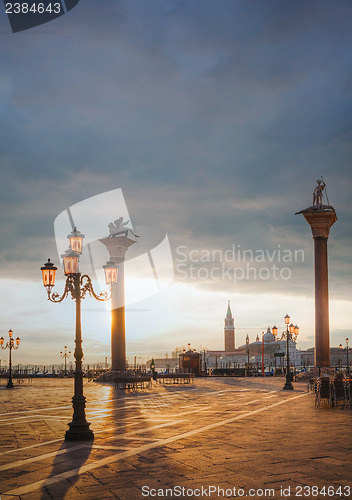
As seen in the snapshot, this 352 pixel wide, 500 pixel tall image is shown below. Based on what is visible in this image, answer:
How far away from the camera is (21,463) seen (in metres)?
9.10

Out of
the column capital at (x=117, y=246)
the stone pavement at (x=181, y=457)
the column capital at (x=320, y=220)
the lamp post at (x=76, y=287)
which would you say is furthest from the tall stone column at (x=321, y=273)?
the lamp post at (x=76, y=287)

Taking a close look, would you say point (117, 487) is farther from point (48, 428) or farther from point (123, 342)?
point (123, 342)

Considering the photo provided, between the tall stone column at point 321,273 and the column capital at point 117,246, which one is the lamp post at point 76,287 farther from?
the column capital at point 117,246

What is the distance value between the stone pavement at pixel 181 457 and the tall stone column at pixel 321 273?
18222 millimetres

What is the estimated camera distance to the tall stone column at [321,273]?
34.4 meters

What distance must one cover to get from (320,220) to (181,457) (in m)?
28.2

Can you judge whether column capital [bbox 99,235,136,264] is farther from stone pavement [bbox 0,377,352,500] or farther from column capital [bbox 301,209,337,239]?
stone pavement [bbox 0,377,352,500]

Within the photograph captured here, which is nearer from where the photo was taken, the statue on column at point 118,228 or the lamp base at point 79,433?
the lamp base at point 79,433

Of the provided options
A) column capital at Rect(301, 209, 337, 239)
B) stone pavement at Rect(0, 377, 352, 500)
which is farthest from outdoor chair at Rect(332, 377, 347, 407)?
column capital at Rect(301, 209, 337, 239)

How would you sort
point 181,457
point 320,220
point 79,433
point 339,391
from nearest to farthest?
point 181,457 → point 79,433 → point 339,391 → point 320,220

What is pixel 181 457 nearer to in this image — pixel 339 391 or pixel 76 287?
pixel 76 287

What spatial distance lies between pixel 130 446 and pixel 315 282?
26.3 m

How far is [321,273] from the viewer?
34812 mm

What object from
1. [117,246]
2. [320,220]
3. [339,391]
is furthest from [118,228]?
[339,391]
